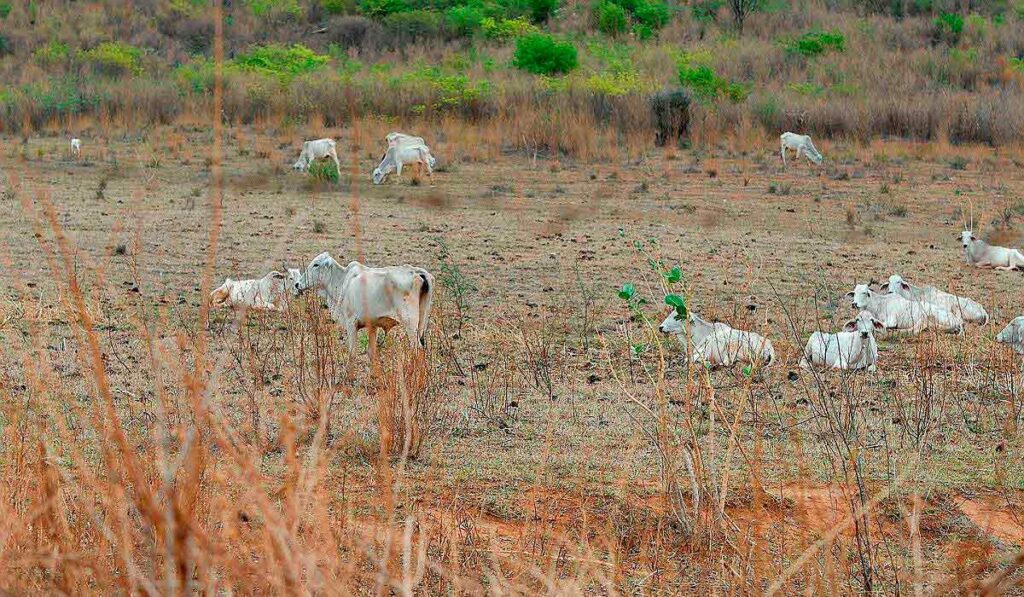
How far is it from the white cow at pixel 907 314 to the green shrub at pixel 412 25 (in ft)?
80.0

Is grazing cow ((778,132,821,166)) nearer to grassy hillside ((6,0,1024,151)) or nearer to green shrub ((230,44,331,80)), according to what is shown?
grassy hillside ((6,0,1024,151))

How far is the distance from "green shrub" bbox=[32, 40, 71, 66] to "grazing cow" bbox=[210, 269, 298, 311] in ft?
70.1

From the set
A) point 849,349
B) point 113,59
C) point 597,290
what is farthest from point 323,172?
point 113,59

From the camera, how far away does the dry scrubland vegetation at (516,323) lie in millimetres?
2824

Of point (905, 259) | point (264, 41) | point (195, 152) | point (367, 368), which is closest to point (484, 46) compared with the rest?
point (264, 41)

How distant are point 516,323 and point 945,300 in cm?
265

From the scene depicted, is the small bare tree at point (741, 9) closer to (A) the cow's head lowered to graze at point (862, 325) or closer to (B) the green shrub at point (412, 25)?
(B) the green shrub at point (412, 25)

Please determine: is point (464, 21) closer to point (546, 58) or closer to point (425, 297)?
point (546, 58)

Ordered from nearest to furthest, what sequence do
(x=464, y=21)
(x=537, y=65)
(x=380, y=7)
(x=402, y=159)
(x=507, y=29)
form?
A: (x=402, y=159) → (x=537, y=65) → (x=507, y=29) → (x=464, y=21) → (x=380, y=7)

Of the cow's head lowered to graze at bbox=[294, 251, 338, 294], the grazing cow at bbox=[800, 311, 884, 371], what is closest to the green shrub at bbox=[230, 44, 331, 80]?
the cow's head lowered to graze at bbox=[294, 251, 338, 294]

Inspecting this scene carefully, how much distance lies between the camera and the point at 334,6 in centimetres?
3309

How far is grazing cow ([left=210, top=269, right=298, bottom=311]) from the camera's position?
298 inches

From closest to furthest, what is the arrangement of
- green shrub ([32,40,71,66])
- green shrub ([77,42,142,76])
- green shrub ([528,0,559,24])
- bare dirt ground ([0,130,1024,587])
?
bare dirt ground ([0,130,1024,587]) < green shrub ([77,42,142,76]) < green shrub ([32,40,71,66]) < green shrub ([528,0,559,24])

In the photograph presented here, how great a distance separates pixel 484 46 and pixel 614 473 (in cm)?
2569
